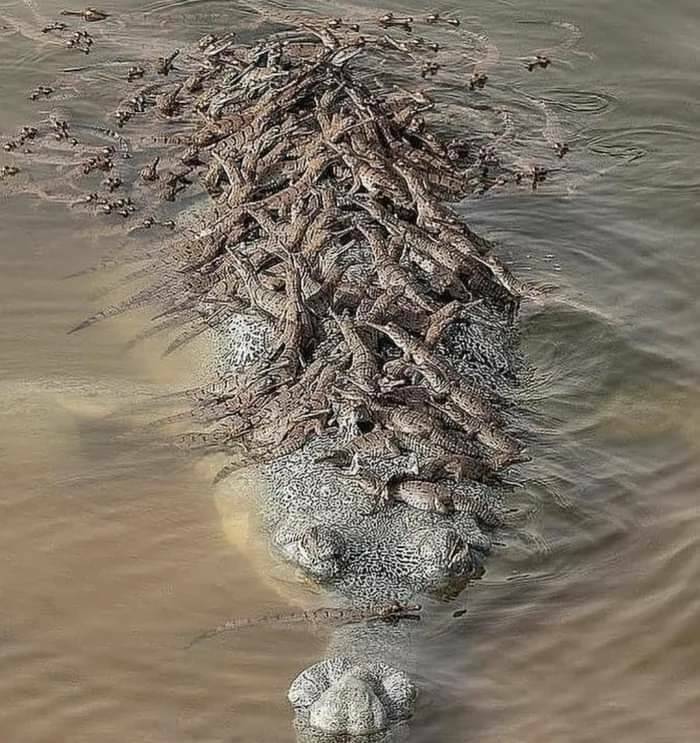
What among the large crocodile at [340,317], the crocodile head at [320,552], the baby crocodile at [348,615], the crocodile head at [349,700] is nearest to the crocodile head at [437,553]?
the large crocodile at [340,317]

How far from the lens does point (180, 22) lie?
1175 centimetres

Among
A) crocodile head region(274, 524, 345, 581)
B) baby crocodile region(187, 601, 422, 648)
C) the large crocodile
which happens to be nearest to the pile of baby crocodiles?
the large crocodile

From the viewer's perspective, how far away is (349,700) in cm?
465

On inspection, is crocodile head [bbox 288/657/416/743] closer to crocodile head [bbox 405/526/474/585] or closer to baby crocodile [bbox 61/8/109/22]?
crocodile head [bbox 405/526/474/585]

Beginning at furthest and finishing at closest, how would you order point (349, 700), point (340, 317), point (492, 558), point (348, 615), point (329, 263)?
point (329, 263), point (340, 317), point (492, 558), point (348, 615), point (349, 700)

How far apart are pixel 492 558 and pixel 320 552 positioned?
0.89 metres

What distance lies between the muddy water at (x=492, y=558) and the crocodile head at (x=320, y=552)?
6.5 inches

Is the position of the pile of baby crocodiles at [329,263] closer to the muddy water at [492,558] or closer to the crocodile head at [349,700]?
the muddy water at [492,558]

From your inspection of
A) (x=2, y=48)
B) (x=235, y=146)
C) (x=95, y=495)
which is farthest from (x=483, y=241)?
(x=2, y=48)

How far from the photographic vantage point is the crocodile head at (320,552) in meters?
5.20

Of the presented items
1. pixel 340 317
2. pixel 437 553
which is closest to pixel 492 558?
pixel 437 553

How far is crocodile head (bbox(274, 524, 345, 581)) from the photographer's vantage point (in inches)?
205

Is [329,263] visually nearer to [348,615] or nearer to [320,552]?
[320,552]

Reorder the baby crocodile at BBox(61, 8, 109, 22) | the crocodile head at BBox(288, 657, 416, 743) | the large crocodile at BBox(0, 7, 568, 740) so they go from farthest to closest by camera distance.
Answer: the baby crocodile at BBox(61, 8, 109, 22)
the large crocodile at BBox(0, 7, 568, 740)
the crocodile head at BBox(288, 657, 416, 743)
